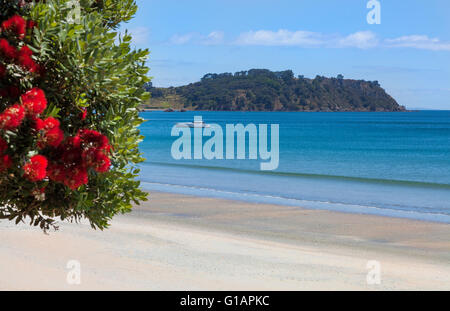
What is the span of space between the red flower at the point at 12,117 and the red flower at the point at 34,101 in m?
0.06

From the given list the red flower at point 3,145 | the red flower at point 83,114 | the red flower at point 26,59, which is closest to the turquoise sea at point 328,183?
the red flower at point 83,114

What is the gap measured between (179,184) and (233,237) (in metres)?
12.6

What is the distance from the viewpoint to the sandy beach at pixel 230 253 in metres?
8.55

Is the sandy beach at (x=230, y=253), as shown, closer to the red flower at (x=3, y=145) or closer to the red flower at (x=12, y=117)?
the red flower at (x=3, y=145)

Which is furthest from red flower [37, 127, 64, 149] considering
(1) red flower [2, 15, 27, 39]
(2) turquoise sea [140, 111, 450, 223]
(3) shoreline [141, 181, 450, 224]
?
(2) turquoise sea [140, 111, 450, 223]

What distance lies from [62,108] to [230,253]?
687 centimetres

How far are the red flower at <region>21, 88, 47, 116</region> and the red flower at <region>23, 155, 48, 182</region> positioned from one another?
0.33 meters

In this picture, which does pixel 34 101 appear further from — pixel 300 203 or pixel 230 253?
pixel 300 203

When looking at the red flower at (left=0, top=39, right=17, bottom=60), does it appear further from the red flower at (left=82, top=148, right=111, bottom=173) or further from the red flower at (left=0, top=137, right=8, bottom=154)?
the red flower at (left=82, top=148, right=111, bottom=173)

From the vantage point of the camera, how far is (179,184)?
84.5 ft
